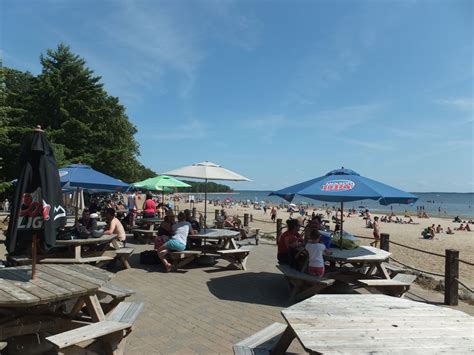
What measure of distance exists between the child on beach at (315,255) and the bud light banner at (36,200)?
150 inches

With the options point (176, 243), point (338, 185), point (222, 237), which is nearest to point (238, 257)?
point (222, 237)

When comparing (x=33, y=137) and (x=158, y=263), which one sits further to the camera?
(x=158, y=263)

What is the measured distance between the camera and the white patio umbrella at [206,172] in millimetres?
9344

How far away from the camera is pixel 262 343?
3520 millimetres

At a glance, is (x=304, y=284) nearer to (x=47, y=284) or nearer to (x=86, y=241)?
(x=47, y=284)

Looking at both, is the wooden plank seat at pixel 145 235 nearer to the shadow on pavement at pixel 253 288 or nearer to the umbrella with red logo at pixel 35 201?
the shadow on pavement at pixel 253 288

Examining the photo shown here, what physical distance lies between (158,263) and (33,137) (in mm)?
5456

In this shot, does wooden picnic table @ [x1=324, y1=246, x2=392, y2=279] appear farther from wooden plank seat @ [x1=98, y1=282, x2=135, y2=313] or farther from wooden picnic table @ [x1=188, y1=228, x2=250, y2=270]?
wooden plank seat @ [x1=98, y1=282, x2=135, y2=313]

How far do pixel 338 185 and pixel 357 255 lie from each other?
3.89 feet

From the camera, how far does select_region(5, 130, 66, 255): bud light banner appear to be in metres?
3.46

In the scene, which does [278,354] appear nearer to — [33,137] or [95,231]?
[33,137]

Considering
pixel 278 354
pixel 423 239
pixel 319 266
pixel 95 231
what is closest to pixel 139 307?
pixel 278 354

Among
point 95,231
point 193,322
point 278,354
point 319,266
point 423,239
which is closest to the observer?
point 278,354

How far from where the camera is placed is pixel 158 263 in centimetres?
860
